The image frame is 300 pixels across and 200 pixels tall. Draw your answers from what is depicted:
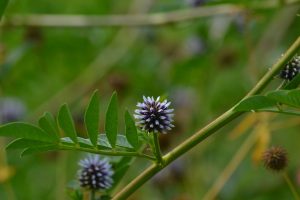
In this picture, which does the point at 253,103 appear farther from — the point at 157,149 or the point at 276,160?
the point at 276,160

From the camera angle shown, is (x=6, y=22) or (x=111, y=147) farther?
(x=6, y=22)

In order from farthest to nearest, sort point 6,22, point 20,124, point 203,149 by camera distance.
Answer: point 203,149, point 6,22, point 20,124

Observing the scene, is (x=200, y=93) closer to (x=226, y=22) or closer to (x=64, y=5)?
(x=226, y=22)

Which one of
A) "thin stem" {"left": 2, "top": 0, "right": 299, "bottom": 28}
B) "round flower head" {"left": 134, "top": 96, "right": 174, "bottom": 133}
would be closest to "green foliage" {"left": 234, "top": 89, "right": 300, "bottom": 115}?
"round flower head" {"left": 134, "top": 96, "right": 174, "bottom": 133}

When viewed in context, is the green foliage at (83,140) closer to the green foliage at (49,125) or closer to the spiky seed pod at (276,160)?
the green foliage at (49,125)

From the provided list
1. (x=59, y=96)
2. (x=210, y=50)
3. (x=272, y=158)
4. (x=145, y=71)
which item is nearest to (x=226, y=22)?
(x=210, y=50)

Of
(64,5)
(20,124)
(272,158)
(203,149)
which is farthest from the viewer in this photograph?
(64,5)
